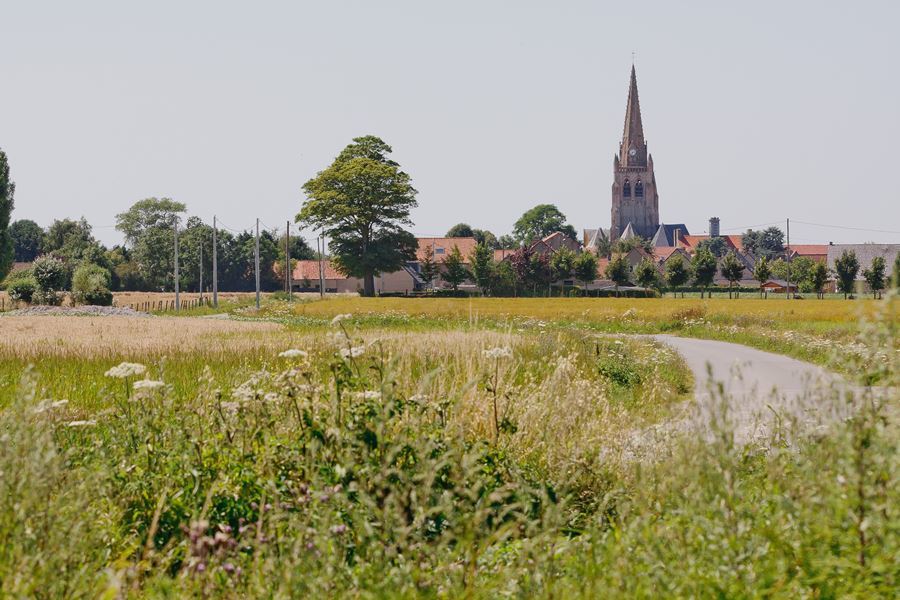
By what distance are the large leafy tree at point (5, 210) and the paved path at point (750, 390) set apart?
49544mm

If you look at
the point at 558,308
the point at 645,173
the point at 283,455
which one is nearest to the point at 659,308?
the point at 558,308

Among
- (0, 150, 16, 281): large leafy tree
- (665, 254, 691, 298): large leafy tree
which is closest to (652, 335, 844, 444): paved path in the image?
(0, 150, 16, 281): large leafy tree

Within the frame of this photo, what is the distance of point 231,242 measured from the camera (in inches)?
4444

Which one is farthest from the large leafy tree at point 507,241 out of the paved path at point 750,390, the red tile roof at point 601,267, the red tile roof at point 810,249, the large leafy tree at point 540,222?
the paved path at point 750,390

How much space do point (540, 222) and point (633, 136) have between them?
117ft

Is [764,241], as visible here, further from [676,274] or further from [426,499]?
[426,499]

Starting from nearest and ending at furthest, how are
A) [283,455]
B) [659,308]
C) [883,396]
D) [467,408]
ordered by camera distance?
1. [883,396]
2. [283,455]
3. [467,408]
4. [659,308]

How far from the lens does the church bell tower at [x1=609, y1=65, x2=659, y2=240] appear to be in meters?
187

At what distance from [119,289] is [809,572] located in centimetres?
11489

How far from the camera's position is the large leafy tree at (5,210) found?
63184 mm

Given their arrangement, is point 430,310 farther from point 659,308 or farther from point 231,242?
point 231,242

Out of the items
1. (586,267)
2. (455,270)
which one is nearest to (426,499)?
(455,270)

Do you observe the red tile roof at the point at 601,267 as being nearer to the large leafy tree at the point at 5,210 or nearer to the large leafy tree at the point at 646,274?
the large leafy tree at the point at 646,274

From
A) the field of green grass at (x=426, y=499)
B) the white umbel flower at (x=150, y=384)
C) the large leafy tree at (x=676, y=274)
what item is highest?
the large leafy tree at (x=676, y=274)
